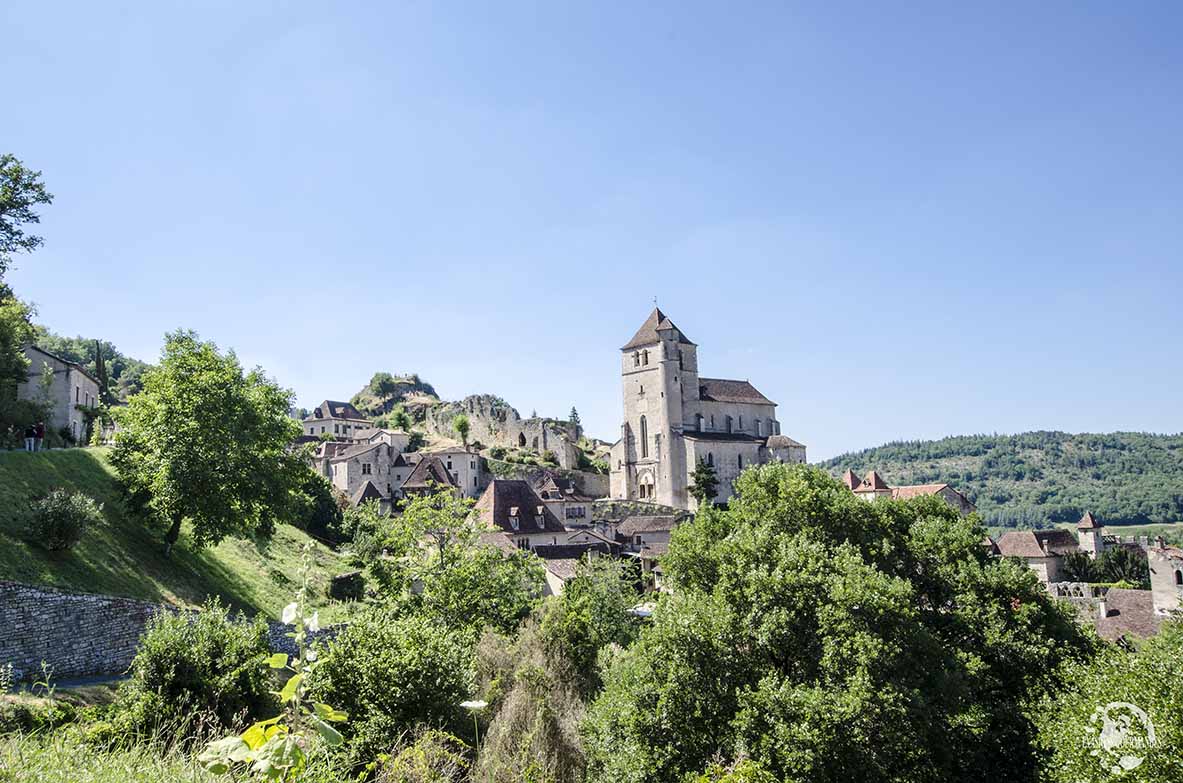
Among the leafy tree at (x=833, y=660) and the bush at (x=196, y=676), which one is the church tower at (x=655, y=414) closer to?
the leafy tree at (x=833, y=660)

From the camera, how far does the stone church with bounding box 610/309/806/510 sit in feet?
242

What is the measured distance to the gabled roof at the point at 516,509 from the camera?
1892 inches

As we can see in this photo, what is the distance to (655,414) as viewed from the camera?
75.6 m

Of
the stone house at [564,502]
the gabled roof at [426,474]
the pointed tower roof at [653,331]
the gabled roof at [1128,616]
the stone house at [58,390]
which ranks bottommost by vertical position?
the gabled roof at [1128,616]

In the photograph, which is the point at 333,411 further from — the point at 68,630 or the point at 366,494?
the point at 68,630

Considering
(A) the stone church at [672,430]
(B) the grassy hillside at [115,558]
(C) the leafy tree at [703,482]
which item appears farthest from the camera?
(A) the stone church at [672,430]

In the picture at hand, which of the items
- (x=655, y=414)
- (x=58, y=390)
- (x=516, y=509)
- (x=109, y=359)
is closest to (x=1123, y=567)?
(x=655, y=414)

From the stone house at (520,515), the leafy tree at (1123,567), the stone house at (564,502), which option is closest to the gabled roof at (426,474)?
the stone house at (564,502)

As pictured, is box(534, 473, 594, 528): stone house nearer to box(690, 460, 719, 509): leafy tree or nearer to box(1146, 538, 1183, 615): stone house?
box(690, 460, 719, 509): leafy tree

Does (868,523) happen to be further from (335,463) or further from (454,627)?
(335,463)

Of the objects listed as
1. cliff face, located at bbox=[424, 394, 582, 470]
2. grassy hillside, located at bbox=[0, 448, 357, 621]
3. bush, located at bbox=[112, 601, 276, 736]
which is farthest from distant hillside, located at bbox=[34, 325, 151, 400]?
bush, located at bbox=[112, 601, 276, 736]

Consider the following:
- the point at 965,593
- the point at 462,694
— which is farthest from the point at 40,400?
the point at 965,593

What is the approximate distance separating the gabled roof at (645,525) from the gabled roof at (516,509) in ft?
34.6

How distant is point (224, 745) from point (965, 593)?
2028 centimetres
